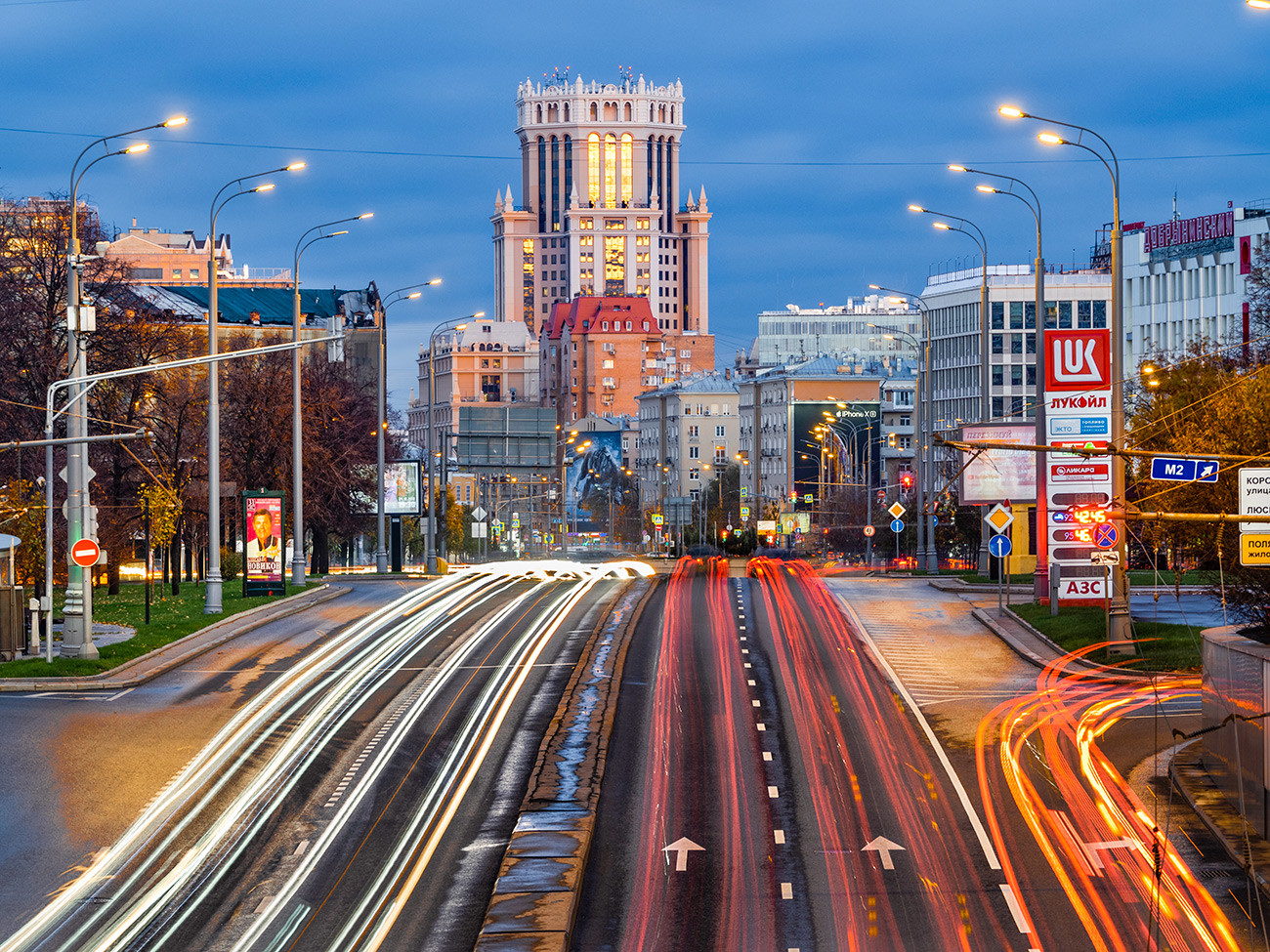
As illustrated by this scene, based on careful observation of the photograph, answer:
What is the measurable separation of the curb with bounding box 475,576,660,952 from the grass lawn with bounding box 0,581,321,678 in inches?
400

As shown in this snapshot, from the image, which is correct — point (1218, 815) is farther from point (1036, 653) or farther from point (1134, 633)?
point (1134, 633)

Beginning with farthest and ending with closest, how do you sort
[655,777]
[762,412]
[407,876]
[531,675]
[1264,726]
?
[762,412] → [531,675] → [655,777] → [1264,726] → [407,876]

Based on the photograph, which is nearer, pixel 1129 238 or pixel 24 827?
pixel 24 827

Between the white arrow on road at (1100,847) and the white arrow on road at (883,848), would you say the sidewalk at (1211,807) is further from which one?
the white arrow on road at (883,848)

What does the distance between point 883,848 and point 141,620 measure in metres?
30.2

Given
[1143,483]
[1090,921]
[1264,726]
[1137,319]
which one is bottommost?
Result: [1090,921]

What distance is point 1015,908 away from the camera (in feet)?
61.2

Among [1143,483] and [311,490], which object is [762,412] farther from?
[1143,483]

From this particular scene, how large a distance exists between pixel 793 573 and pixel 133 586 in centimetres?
2549

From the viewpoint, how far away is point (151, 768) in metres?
26.3

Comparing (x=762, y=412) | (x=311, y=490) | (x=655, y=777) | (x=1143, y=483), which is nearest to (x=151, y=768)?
(x=655, y=777)

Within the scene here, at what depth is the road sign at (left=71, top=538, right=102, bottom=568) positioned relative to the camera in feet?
119

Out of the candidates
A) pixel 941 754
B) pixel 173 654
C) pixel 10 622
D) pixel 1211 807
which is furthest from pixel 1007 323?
pixel 1211 807

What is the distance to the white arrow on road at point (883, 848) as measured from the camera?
67.8 feet
